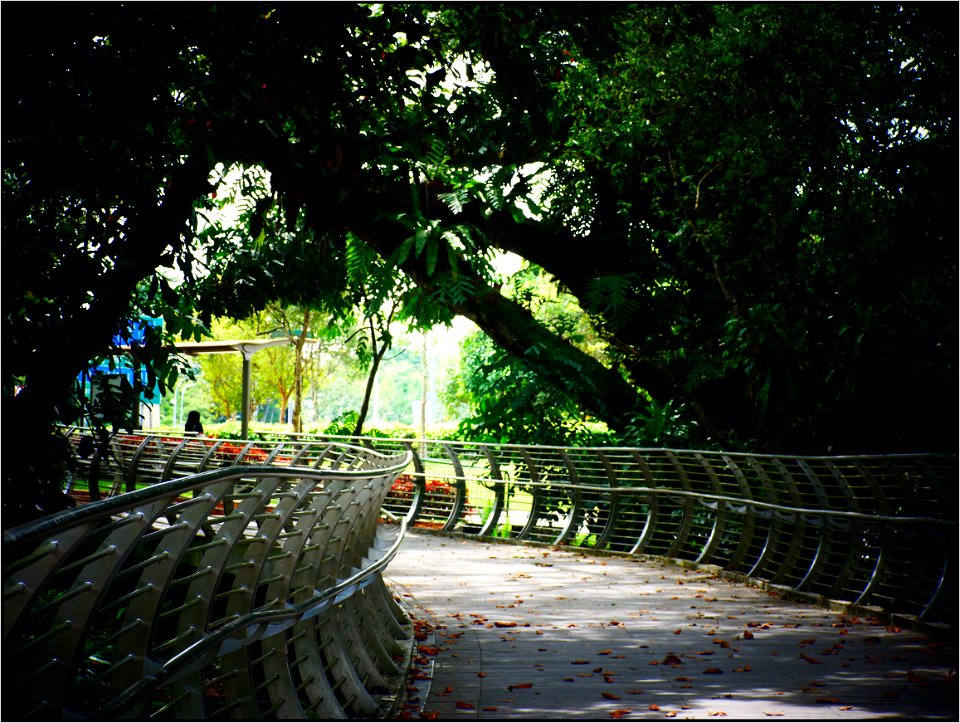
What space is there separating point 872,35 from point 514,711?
26.7 ft

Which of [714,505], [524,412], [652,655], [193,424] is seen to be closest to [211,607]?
[652,655]

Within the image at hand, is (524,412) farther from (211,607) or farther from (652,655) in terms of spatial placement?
(211,607)


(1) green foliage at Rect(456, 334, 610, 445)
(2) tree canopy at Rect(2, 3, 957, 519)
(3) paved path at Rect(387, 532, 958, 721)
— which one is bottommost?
(3) paved path at Rect(387, 532, 958, 721)

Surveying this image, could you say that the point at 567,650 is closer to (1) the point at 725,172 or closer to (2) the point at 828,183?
(2) the point at 828,183

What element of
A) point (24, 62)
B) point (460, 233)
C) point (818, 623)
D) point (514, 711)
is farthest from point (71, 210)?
point (460, 233)

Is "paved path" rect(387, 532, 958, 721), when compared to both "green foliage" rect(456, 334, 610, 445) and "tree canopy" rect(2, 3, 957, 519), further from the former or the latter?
"green foliage" rect(456, 334, 610, 445)

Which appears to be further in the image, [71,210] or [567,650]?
[567,650]

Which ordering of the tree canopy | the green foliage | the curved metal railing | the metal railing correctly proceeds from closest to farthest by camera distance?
the metal railing, the tree canopy, the curved metal railing, the green foliage

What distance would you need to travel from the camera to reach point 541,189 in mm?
17344

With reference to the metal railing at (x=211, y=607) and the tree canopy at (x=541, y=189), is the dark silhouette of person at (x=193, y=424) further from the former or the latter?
the metal railing at (x=211, y=607)

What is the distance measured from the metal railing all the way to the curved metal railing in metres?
1.37

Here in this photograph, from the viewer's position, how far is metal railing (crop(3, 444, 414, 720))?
2941 millimetres

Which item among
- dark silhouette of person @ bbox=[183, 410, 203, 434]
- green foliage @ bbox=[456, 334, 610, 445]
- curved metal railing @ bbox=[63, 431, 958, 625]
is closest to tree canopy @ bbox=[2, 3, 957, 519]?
green foliage @ bbox=[456, 334, 610, 445]

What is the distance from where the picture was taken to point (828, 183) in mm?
10820
